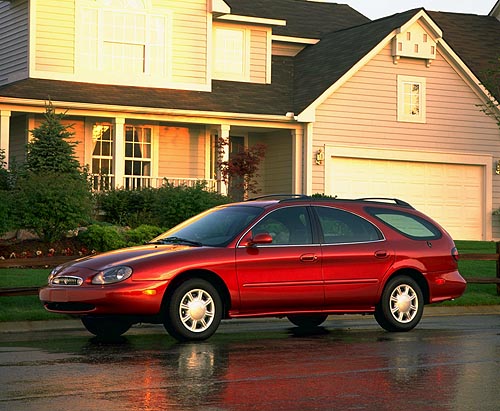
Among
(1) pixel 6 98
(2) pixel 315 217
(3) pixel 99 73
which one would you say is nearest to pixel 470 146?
(3) pixel 99 73

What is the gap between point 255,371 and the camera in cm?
1018

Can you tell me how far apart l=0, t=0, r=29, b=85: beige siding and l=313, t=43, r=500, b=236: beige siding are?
27.9ft

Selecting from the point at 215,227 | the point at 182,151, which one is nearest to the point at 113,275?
the point at 215,227

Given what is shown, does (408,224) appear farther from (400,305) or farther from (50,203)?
(50,203)

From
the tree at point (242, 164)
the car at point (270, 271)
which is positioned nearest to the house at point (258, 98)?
the tree at point (242, 164)

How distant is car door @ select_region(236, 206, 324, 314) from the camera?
→ 43.6ft

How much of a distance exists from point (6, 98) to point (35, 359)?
18.0 m

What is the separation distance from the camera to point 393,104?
109ft

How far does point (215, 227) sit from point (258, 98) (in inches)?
741

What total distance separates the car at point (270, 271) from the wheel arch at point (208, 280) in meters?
0.01

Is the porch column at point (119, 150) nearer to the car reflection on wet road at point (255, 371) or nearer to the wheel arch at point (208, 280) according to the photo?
the car reflection on wet road at point (255, 371)

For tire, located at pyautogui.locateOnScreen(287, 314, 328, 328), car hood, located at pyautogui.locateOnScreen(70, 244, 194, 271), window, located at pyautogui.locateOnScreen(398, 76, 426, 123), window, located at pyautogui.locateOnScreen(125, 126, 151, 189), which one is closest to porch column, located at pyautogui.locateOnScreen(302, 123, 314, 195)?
window, located at pyautogui.locateOnScreen(398, 76, 426, 123)

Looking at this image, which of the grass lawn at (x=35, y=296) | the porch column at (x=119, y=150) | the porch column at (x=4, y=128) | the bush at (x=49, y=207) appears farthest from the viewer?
the porch column at (x=119, y=150)

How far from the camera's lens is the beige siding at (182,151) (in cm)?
3206
